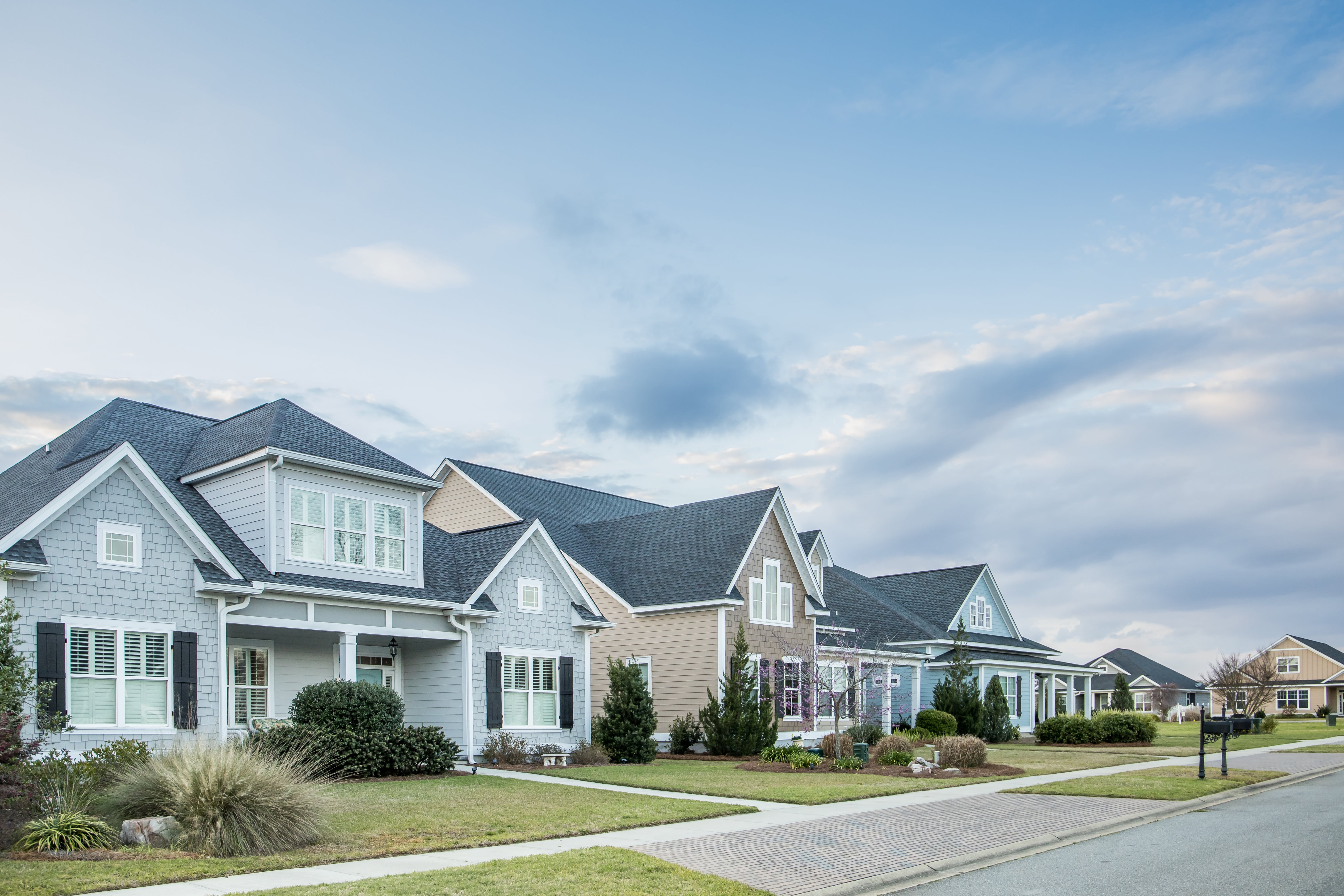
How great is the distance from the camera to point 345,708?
67.7ft

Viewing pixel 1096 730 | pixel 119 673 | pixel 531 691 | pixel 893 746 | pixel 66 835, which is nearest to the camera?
pixel 66 835

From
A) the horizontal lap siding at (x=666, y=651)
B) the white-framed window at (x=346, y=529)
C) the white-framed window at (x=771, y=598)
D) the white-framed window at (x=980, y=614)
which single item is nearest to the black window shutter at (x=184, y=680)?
the white-framed window at (x=346, y=529)

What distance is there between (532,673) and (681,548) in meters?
8.28

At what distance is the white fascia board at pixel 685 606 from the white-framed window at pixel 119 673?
50.4ft

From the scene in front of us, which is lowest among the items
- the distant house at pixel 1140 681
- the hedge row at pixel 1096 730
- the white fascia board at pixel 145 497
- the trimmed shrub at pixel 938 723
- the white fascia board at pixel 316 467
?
the distant house at pixel 1140 681

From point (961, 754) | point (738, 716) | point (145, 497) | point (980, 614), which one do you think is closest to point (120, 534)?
point (145, 497)

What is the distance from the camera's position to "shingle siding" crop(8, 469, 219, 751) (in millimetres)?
17984

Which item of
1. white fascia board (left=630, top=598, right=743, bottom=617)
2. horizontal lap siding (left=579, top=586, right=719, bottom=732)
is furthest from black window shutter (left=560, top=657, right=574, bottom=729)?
white fascia board (left=630, top=598, right=743, bottom=617)

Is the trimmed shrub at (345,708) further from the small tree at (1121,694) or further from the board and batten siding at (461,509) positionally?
the small tree at (1121,694)

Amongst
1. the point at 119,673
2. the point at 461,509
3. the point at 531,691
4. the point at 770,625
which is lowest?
the point at 531,691

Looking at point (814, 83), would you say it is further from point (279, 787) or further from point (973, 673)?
point (973, 673)

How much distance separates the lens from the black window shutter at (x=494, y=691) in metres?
25.6

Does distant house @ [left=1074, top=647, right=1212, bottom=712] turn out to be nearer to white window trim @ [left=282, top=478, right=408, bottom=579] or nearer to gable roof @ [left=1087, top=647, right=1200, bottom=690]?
gable roof @ [left=1087, top=647, right=1200, bottom=690]

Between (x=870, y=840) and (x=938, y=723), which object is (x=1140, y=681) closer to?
(x=938, y=723)
